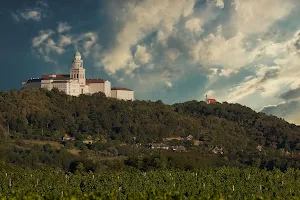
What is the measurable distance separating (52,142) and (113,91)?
32448 millimetres

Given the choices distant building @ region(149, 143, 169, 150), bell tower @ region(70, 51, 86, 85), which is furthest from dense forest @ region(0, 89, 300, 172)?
bell tower @ region(70, 51, 86, 85)

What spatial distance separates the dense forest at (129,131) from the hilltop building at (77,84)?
308 cm

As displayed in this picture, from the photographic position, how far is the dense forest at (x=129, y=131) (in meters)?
81.6

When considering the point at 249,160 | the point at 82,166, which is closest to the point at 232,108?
the point at 249,160

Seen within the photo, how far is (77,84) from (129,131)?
17.1 metres

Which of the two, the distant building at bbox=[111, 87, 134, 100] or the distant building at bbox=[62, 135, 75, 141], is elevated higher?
the distant building at bbox=[111, 87, 134, 100]

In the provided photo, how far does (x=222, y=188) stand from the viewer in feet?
111

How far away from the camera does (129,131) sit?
104000 mm

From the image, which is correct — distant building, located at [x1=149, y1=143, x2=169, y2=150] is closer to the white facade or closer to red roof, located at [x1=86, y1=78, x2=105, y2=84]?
red roof, located at [x1=86, y1=78, x2=105, y2=84]

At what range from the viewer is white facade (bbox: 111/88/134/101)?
118812 millimetres

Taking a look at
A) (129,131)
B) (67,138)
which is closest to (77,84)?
(129,131)

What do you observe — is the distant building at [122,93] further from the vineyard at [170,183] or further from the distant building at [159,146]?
the vineyard at [170,183]

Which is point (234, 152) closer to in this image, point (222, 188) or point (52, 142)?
point (52, 142)

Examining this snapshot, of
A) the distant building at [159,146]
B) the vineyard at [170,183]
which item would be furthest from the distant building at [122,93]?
the vineyard at [170,183]
